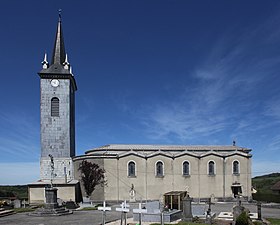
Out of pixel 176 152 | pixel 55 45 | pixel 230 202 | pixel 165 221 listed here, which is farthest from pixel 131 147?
pixel 165 221

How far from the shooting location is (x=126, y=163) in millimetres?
38531

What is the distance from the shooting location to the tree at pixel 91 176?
1442 inches

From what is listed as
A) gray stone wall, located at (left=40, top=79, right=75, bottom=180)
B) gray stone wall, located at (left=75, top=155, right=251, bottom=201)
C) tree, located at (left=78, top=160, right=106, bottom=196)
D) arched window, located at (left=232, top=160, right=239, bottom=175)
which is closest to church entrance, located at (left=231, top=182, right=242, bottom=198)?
gray stone wall, located at (left=75, top=155, right=251, bottom=201)

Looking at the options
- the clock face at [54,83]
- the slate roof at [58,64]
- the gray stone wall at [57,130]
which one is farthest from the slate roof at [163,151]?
the slate roof at [58,64]

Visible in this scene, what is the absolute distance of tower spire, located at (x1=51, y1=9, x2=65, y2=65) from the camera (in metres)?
40.5

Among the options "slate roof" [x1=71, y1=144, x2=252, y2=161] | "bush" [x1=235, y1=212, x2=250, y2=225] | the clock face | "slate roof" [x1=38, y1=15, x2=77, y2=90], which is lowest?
"bush" [x1=235, y1=212, x2=250, y2=225]

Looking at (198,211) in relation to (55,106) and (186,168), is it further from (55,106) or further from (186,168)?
(55,106)

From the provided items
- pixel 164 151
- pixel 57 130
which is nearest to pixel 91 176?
pixel 57 130

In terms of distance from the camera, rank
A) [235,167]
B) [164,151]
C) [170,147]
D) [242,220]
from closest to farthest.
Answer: [242,220]
[235,167]
[164,151]
[170,147]

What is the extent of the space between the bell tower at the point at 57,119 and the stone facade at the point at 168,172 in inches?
71.7

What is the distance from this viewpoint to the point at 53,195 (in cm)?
2427

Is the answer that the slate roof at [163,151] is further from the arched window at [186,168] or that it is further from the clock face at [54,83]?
the clock face at [54,83]

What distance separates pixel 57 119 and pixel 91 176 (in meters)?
8.69

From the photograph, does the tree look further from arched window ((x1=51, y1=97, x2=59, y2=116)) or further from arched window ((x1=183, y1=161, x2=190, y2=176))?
arched window ((x1=183, y1=161, x2=190, y2=176))
